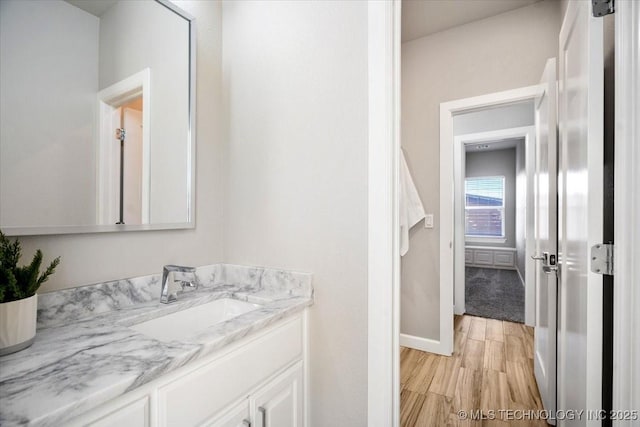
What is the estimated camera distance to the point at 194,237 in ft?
4.60

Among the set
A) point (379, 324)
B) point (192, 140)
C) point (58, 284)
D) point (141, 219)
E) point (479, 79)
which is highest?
point (479, 79)

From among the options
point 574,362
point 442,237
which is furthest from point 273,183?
point 442,237

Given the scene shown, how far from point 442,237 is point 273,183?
170cm

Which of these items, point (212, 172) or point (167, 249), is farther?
point (212, 172)

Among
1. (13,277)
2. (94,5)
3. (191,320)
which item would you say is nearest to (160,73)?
(94,5)

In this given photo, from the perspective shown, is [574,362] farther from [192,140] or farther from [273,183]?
[192,140]

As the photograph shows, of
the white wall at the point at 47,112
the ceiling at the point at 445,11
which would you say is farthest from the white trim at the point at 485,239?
the white wall at the point at 47,112

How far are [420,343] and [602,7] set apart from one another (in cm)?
242

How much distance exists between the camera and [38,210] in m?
0.93

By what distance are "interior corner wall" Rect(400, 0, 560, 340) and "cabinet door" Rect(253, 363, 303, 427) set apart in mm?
1696

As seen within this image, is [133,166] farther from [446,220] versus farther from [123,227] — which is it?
[446,220]

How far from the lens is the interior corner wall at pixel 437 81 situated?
85.5 inches

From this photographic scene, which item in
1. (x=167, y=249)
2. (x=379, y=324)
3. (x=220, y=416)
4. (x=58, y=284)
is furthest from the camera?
(x=167, y=249)

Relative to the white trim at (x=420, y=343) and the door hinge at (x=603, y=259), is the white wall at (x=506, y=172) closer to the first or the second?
the white trim at (x=420, y=343)
